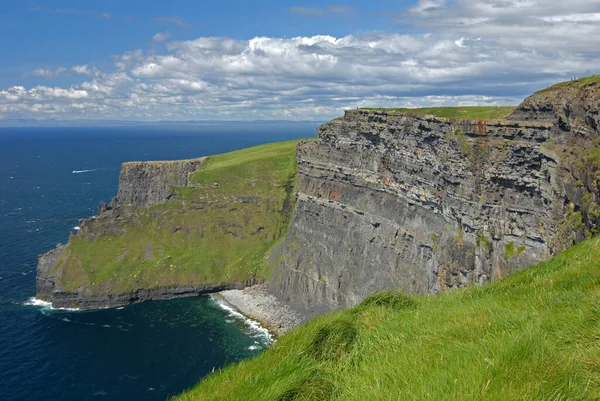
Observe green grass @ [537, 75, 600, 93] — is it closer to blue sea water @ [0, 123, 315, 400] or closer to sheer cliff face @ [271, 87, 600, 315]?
sheer cliff face @ [271, 87, 600, 315]

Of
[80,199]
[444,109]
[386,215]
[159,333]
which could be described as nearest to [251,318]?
[159,333]

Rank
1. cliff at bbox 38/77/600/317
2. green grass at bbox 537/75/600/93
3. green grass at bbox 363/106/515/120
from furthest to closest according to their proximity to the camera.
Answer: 1. green grass at bbox 363/106/515/120
2. cliff at bbox 38/77/600/317
3. green grass at bbox 537/75/600/93

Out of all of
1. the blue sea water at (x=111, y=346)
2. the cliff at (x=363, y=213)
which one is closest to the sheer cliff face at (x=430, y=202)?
the cliff at (x=363, y=213)

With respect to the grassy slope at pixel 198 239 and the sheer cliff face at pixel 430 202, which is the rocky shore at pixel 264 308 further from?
the grassy slope at pixel 198 239

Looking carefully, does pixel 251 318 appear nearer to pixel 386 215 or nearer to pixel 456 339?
pixel 386 215

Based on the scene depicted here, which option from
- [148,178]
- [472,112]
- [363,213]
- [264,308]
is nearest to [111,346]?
[264,308]

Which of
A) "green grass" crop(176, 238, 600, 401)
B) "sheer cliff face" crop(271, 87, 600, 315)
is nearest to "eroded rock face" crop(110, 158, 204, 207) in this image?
"sheer cliff face" crop(271, 87, 600, 315)
